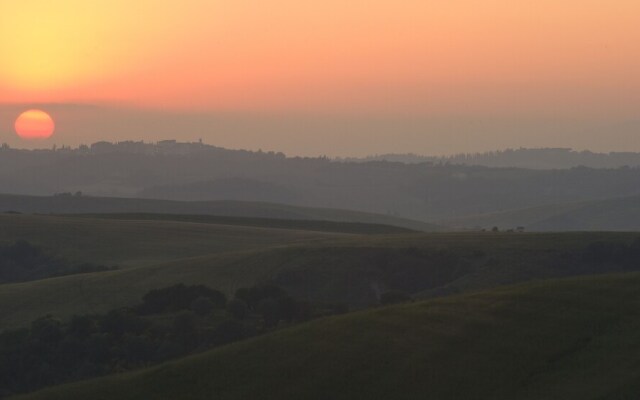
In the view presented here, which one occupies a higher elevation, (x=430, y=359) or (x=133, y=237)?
(x=133, y=237)

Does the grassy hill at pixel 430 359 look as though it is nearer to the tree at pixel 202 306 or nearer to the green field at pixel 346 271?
the tree at pixel 202 306

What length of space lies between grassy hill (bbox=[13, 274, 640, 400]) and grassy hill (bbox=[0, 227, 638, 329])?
128 ft

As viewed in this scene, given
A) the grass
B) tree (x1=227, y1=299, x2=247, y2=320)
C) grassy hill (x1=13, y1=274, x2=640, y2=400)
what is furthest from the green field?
the grass

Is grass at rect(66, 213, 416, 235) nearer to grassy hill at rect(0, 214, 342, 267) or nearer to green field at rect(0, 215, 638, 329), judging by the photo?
grassy hill at rect(0, 214, 342, 267)

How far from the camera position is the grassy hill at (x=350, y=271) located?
88.7m

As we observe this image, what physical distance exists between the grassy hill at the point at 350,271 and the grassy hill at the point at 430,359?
3908cm

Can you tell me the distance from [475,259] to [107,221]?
211 feet

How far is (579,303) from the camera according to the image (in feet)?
156

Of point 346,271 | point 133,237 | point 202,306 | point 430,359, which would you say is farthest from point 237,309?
point 133,237

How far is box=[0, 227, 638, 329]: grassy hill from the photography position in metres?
88.7

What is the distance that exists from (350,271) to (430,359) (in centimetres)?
5611

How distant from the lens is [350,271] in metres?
97.2

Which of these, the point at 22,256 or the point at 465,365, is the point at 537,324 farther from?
the point at 22,256

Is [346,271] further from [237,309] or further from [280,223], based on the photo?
[280,223]
